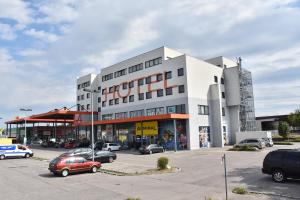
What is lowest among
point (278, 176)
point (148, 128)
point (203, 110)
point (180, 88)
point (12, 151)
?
point (278, 176)

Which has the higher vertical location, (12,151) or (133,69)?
(133,69)

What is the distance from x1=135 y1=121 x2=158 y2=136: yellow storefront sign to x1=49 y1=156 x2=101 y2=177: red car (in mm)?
23961

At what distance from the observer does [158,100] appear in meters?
53.0

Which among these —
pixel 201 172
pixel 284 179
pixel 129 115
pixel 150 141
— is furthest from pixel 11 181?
pixel 129 115

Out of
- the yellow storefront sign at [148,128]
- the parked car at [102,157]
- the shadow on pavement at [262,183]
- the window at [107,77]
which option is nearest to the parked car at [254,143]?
the yellow storefront sign at [148,128]

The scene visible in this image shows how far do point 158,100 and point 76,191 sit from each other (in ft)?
121

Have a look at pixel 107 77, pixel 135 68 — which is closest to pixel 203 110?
pixel 135 68

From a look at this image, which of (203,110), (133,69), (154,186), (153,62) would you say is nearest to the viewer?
(154,186)

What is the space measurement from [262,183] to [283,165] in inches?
62.8

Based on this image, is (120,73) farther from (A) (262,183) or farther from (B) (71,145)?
(A) (262,183)

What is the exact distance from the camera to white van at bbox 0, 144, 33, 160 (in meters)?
42.1

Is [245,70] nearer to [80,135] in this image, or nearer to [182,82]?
[182,82]

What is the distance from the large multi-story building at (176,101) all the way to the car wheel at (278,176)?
26.3m

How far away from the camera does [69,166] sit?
2364 cm
